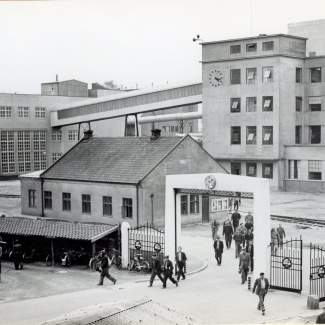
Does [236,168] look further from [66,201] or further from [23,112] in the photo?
[23,112]

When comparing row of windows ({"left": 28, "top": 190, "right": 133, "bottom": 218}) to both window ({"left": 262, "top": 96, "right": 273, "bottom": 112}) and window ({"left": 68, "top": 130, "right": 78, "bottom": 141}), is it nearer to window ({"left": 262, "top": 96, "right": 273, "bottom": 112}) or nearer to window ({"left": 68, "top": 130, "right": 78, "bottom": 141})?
window ({"left": 262, "top": 96, "right": 273, "bottom": 112})

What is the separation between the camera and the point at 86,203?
132 ft

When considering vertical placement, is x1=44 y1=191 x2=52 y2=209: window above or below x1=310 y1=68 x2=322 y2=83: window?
below

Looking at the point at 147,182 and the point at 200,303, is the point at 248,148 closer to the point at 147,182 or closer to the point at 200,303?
the point at 147,182

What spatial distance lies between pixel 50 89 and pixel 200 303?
64821mm

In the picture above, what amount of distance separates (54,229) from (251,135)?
34.3 metres

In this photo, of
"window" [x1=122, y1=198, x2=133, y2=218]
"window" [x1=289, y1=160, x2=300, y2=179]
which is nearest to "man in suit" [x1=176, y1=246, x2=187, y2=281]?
"window" [x1=122, y1=198, x2=133, y2=218]

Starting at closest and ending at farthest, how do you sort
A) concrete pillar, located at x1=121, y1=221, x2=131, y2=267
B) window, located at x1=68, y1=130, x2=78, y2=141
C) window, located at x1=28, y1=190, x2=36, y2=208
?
concrete pillar, located at x1=121, y1=221, x2=131, y2=267 < window, located at x1=28, y1=190, x2=36, y2=208 < window, located at x1=68, y1=130, x2=78, y2=141

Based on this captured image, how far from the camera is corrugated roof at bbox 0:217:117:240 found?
91.0 ft

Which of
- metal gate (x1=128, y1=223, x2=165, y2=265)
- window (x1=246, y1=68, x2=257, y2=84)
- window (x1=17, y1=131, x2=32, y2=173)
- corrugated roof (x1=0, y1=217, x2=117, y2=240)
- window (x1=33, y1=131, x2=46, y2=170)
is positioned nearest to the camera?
metal gate (x1=128, y1=223, x2=165, y2=265)

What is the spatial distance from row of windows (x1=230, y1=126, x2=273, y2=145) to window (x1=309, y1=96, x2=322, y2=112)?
5147 millimetres

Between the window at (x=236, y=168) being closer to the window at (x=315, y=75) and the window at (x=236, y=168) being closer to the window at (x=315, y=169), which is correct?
the window at (x=315, y=169)

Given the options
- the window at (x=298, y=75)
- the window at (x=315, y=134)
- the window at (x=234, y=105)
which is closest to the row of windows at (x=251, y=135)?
the window at (x=234, y=105)

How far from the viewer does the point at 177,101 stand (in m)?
59.7
